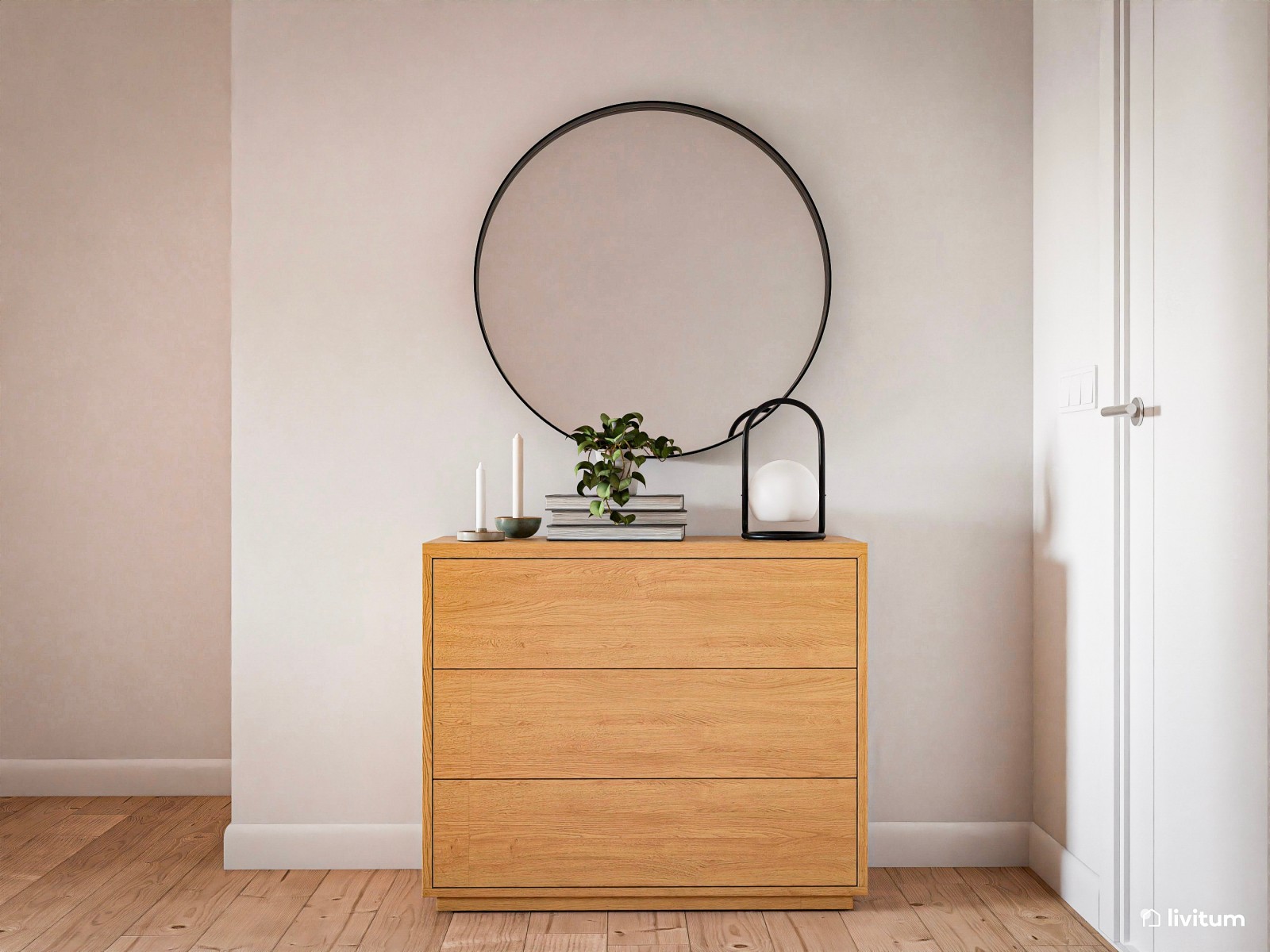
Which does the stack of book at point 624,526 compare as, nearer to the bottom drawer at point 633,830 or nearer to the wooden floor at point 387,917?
the bottom drawer at point 633,830

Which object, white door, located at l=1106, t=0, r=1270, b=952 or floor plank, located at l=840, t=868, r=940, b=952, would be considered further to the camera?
floor plank, located at l=840, t=868, r=940, b=952

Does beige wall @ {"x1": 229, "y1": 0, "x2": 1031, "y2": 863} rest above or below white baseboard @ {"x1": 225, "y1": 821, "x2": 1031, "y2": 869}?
above

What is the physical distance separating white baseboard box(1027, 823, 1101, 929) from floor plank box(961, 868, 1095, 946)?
0.08ft

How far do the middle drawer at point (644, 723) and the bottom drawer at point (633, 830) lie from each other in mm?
32

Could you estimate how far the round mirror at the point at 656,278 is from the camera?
2.18 m

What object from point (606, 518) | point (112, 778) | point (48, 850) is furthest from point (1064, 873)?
point (112, 778)

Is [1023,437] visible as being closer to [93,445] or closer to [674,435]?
[674,435]

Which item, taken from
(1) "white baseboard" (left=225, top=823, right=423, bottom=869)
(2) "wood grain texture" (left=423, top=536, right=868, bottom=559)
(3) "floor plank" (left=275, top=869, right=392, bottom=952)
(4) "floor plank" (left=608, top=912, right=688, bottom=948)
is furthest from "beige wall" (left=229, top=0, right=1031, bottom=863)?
(4) "floor plank" (left=608, top=912, right=688, bottom=948)

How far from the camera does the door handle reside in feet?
5.60

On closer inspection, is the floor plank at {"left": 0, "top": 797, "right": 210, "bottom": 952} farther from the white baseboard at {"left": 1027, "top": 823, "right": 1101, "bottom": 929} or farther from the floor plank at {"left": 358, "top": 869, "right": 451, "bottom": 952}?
the white baseboard at {"left": 1027, "top": 823, "right": 1101, "bottom": 929}

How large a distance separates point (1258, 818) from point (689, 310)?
1475 mm

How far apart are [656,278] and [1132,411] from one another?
3.51 feet

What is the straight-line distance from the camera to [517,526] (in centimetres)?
199

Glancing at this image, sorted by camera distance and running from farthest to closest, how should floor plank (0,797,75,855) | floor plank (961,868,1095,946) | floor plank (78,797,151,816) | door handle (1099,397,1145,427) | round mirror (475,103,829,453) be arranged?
floor plank (78,797,151,816) < floor plank (0,797,75,855) < round mirror (475,103,829,453) < floor plank (961,868,1095,946) < door handle (1099,397,1145,427)
